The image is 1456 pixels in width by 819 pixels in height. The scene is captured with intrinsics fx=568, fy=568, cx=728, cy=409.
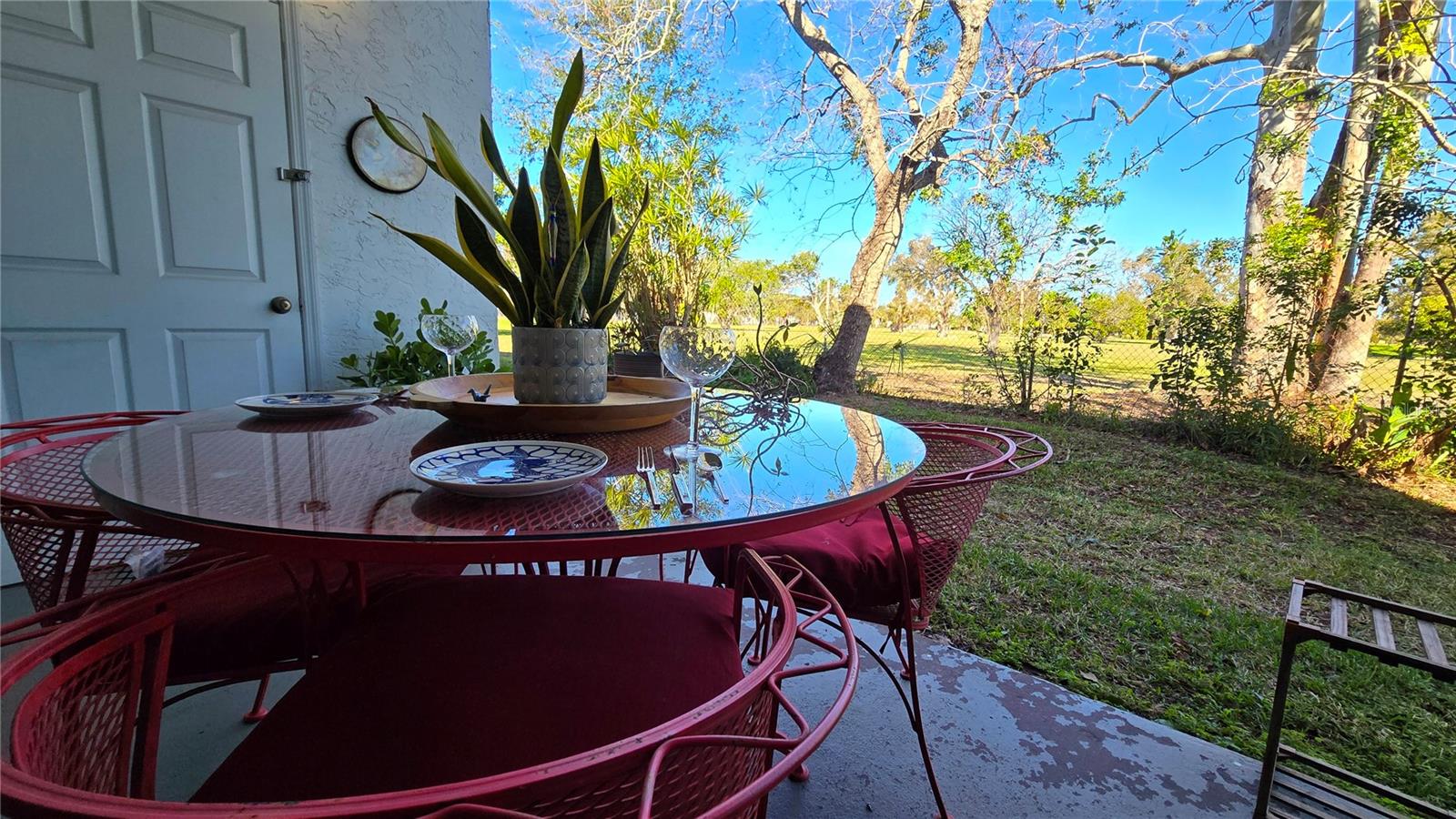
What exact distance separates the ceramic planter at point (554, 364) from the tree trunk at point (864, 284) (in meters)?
4.75

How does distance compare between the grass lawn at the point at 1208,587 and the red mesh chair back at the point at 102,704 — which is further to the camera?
the grass lawn at the point at 1208,587

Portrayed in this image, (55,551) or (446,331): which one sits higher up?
(446,331)

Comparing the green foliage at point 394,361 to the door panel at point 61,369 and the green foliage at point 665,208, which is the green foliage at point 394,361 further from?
the green foliage at point 665,208

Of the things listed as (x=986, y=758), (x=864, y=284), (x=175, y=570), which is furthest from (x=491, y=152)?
(x=864, y=284)

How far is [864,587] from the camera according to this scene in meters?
1.21

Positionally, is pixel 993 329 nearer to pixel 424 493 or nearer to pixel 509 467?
pixel 509 467

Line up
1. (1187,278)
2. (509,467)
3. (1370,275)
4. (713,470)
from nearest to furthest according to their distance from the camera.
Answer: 1. (509,467)
2. (713,470)
3. (1370,275)
4. (1187,278)

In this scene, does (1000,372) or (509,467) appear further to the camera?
(1000,372)

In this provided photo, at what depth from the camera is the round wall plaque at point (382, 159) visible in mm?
2652

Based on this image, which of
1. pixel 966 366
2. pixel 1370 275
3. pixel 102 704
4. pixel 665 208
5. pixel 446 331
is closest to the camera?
pixel 102 704

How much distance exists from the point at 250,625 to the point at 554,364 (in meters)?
0.68

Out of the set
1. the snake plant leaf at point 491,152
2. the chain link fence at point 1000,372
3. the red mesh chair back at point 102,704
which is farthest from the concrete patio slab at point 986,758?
the chain link fence at point 1000,372

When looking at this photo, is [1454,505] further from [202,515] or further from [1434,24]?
[202,515]

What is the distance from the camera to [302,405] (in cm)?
125
